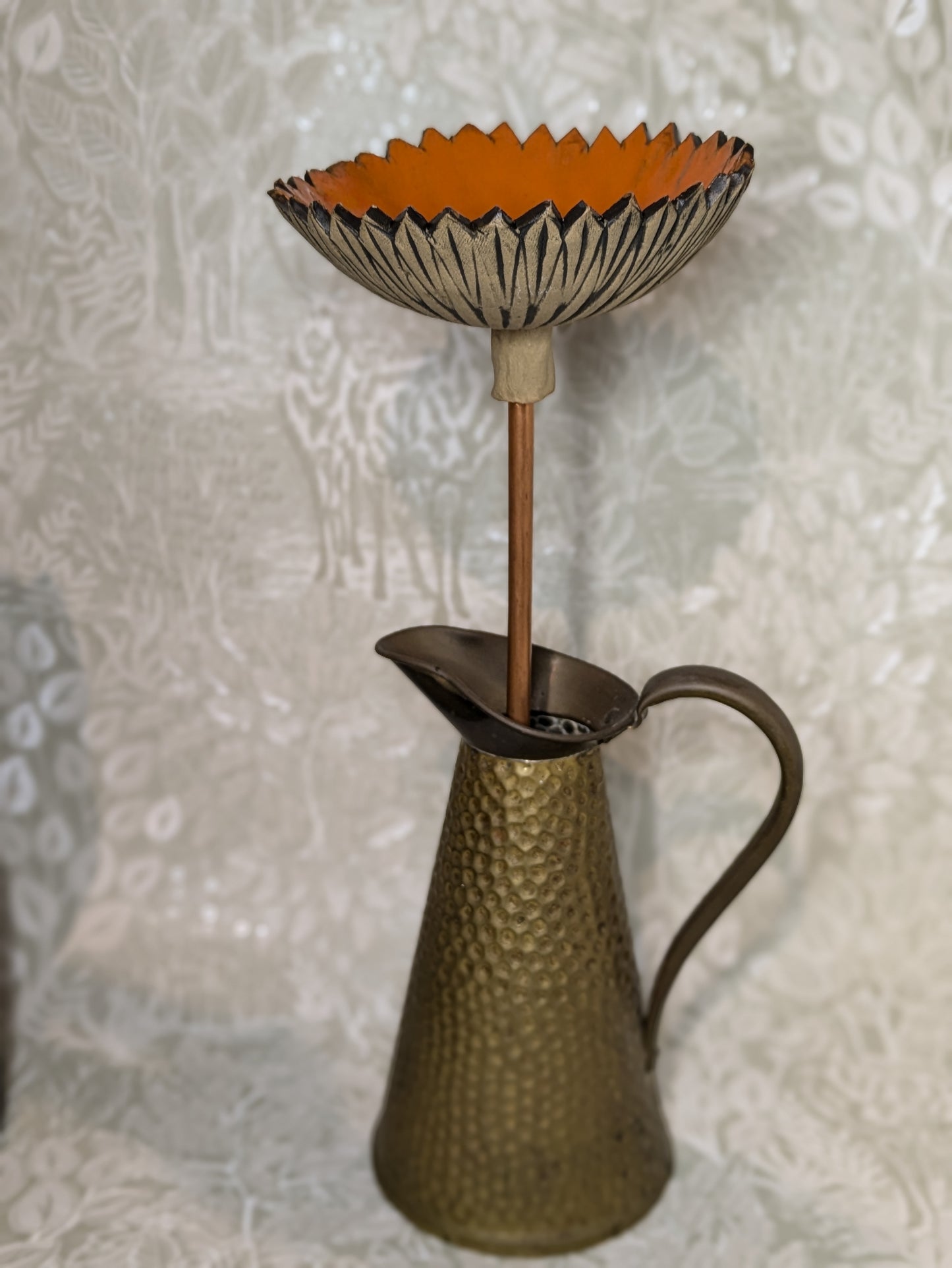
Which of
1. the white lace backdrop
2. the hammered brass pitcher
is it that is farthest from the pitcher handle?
the white lace backdrop

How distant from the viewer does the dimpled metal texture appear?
29.4 inches

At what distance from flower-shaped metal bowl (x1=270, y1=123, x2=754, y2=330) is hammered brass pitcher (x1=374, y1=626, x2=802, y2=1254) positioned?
22cm

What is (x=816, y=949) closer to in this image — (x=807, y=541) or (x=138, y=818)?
(x=807, y=541)

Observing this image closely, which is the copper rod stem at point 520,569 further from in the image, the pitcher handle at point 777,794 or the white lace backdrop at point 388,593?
the white lace backdrop at point 388,593

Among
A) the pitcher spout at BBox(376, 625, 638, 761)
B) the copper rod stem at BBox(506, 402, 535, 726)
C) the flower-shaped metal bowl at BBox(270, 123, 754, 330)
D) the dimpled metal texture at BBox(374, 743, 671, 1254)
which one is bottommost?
the dimpled metal texture at BBox(374, 743, 671, 1254)

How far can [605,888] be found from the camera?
78cm

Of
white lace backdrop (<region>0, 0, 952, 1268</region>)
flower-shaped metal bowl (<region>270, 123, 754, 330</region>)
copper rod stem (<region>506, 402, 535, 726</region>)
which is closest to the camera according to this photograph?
flower-shaped metal bowl (<region>270, 123, 754, 330</region>)

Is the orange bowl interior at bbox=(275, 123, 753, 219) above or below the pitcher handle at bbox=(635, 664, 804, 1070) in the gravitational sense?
above

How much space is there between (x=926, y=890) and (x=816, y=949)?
0.31ft

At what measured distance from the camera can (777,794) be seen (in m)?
0.77

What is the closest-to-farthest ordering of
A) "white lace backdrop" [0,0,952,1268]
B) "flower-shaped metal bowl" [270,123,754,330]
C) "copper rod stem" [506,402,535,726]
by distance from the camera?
"flower-shaped metal bowl" [270,123,754,330] < "copper rod stem" [506,402,535,726] < "white lace backdrop" [0,0,952,1268]

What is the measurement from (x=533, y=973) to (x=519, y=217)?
16.9 inches

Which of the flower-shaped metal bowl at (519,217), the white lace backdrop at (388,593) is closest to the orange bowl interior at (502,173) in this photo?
the flower-shaped metal bowl at (519,217)

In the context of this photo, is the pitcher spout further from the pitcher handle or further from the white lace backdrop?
the white lace backdrop
